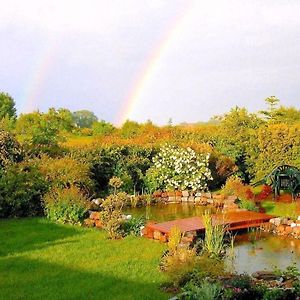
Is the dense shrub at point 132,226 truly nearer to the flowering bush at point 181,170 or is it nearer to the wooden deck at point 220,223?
the wooden deck at point 220,223

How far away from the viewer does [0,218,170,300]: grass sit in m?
7.54

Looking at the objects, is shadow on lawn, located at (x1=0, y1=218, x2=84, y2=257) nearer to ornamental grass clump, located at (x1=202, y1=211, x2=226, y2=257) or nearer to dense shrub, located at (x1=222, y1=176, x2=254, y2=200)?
ornamental grass clump, located at (x1=202, y1=211, x2=226, y2=257)

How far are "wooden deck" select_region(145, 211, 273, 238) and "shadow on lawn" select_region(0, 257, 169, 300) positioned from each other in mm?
3360

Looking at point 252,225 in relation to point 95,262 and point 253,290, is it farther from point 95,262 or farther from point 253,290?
point 253,290

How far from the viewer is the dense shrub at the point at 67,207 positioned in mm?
13133

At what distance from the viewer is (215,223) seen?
11695 millimetres

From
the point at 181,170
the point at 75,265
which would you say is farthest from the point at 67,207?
the point at 181,170

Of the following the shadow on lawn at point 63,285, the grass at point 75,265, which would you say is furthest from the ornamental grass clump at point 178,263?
the shadow on lawn at point 63,285

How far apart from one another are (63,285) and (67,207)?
5.53 meters

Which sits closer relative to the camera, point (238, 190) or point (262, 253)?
point (262, 253)

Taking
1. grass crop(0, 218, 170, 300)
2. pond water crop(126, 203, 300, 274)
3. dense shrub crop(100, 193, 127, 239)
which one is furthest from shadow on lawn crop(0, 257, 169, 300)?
dense shrub crop(100, 193, 127, 239)

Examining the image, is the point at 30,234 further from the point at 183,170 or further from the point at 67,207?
the point at 183,170

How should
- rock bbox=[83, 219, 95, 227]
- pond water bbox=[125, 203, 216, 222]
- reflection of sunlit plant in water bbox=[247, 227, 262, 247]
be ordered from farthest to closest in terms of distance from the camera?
pond water bbox=[125, 203, 216, 222], rock bbox=[83, 219, 95, 227], reflection of sunlit plant in water bbox=[247, 227, 262, 247]

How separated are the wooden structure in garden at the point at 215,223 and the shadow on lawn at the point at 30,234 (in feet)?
6.05
